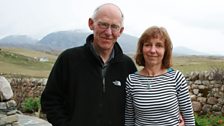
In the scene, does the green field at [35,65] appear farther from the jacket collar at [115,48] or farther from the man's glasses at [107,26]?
the man's glasses at [107,26]

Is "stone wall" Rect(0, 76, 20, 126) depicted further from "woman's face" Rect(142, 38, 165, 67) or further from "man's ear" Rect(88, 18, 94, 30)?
"woman's face" Rect(142, 38, 165, 67)

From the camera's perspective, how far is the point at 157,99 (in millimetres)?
2713

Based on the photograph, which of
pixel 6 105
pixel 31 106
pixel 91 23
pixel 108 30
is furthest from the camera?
Result: pixel 31 106

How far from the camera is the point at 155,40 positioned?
278 cm

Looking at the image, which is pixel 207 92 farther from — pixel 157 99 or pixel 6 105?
pixel 157 99

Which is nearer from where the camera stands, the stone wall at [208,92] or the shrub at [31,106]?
the stone wall at [208,92]

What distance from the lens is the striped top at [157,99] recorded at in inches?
107

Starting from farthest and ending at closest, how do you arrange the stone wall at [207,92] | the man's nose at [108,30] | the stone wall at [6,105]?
the stone wall at [207,92], the stone wall at [6,105], the man's nose at [108,30]

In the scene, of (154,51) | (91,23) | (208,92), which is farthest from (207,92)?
(91,23)

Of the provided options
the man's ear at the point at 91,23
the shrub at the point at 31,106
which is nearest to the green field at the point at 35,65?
the shrub at the point at 31,106

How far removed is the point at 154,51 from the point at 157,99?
352mm

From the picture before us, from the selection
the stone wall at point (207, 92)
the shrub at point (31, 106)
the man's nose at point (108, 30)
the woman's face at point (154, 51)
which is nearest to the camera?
the man's nose at point (108, 30)

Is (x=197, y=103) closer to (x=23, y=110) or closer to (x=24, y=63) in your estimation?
(x=23, y=110)

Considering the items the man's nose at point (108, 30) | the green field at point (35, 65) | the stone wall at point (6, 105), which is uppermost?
the man's nose at point (108, 30)
